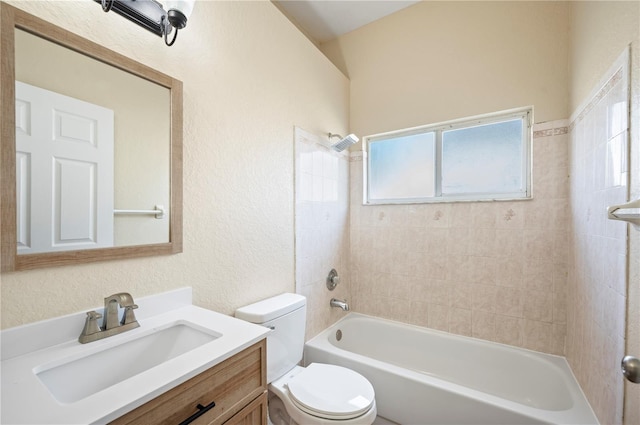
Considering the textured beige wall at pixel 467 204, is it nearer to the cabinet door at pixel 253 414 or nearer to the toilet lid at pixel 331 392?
the toilet lid at pixel 331 392

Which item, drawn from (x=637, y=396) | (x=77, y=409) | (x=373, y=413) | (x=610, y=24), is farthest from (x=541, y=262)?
(x=77, y=409)

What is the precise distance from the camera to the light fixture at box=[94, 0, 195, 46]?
3.03 feet

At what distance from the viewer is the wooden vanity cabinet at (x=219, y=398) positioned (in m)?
0.67

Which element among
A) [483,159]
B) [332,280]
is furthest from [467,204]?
[332,280]

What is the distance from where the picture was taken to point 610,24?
115cm

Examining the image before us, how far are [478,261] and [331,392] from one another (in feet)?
4.63

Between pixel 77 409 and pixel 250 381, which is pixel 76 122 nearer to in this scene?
pixel 77 409

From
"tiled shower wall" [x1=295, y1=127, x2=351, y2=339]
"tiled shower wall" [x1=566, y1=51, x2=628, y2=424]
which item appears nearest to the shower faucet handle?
"tiled shower wall" [x1=295, y1=127, x2=351, y2=339]

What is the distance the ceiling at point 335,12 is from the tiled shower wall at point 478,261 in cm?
120

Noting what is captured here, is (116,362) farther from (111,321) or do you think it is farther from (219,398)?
(219,398)

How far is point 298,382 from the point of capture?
142 cm

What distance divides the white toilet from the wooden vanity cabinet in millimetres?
357

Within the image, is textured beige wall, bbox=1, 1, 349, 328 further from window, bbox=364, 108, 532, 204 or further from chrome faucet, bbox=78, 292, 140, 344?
window, bbox=364, 108, 532, 204

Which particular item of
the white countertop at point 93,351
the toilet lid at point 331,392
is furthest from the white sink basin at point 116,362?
the toilet lid at point 331,392
